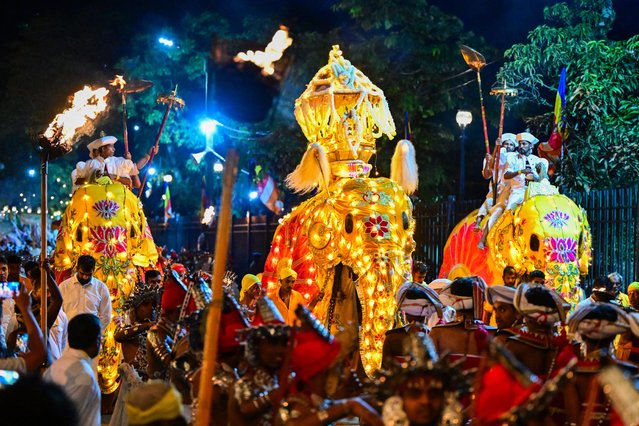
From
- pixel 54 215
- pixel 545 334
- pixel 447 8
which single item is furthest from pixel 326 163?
pixel 54 215

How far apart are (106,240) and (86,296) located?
243 centimetres

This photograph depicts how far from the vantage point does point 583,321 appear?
560 centimetres

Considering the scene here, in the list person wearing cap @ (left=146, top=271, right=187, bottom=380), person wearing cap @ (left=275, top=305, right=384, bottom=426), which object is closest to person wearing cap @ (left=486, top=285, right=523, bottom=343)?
person wearing cap @ (left=275, top=305, right=384, bottom=426)

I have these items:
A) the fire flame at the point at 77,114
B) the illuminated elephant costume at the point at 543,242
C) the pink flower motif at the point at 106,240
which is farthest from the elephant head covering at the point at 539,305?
the pink flower motif at the point at 106,240

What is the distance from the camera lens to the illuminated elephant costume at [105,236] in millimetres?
12750

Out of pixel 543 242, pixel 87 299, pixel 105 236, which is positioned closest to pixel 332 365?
pixel 87 299

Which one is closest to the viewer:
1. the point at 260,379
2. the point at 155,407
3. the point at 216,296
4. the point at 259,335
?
the point at 155,407

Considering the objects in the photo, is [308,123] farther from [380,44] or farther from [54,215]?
[54,215]

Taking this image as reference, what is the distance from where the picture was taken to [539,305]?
6.19 metres

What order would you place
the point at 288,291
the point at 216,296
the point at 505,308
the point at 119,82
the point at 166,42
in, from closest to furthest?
the point at 216,296, the point at 505,308, the point at 288,291, the point at 119,82, the point at 166,42

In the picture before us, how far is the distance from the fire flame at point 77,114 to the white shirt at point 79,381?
3.41m

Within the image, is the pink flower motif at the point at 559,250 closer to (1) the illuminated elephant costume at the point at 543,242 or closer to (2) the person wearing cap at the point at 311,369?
(1) the illuminated elephant costume at the point at 543,242

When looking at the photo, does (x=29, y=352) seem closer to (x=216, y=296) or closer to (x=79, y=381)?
(x=79, y=381)

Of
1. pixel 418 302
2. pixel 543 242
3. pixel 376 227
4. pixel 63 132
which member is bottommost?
pixel 418 302
